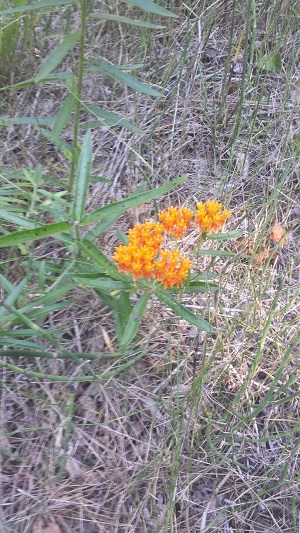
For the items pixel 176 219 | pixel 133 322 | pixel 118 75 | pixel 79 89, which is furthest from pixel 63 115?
pixel 133 322

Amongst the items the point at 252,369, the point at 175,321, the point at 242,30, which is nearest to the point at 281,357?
the point at 252,369

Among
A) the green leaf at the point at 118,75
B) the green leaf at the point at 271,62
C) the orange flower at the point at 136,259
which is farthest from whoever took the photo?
the green leaf at the point at 271,62

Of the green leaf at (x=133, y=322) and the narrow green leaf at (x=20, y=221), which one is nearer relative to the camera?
the green leaf at (x=133, y=322)

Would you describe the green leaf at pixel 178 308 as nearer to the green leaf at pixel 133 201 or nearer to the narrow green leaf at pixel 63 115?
the green leaf at pixel 133 201

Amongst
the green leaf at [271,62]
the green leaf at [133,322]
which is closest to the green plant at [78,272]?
the green leaf at [133,322]

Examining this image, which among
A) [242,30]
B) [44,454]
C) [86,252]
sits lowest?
[44,454]

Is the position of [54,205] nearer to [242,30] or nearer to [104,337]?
[104,337]

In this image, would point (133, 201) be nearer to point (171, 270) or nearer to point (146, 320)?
point (171, 270)
